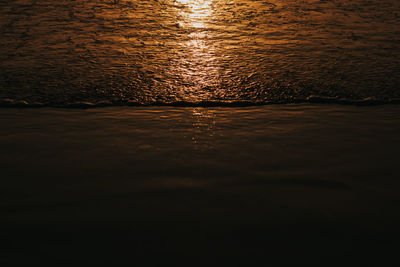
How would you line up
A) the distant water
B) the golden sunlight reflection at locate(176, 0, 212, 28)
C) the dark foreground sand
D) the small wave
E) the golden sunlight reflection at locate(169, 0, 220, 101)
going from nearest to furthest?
the dark foreground sand
the small wave
the distant water
the golden sunlight reflection at locate(169, 0, 220, 101)
the golden sunlight reflection at locate(176, 0, 212, 28)

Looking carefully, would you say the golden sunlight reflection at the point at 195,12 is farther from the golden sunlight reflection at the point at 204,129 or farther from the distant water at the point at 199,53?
the golden sunlight reflection at the point at 204,129

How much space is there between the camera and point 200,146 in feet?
8.50

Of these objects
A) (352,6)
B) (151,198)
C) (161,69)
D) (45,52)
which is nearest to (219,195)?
(151,198)

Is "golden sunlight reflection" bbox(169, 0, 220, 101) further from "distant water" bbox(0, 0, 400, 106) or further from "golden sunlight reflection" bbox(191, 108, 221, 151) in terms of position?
"golden sunlight reflection" bbox(191, 108, 221, 151)

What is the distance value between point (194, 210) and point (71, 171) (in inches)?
32.9

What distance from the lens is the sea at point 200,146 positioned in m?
1.69

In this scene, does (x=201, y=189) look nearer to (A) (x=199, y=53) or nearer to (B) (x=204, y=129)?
(B) (x=204, y=129)

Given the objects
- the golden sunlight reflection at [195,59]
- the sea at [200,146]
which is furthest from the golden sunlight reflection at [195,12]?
the sea at [200,146]

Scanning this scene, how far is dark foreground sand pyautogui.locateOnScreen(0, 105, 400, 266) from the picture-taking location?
164 centimetres

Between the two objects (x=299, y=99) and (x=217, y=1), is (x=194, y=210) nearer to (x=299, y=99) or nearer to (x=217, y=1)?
(x=299, y=99)

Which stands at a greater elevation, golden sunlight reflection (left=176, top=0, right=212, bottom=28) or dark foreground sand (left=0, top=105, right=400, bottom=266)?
golden sunlight reflection (left=176, top=0, right=212, bottom=28)

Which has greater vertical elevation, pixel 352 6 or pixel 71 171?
pixel 352 6

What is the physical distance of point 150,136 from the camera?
2762 millimetres

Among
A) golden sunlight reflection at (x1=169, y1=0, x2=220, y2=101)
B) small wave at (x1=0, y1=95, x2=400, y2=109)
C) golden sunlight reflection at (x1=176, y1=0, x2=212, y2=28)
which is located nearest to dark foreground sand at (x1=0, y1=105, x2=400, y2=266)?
small wave at (x1=0, y1=95, x2=400, y2=109)
